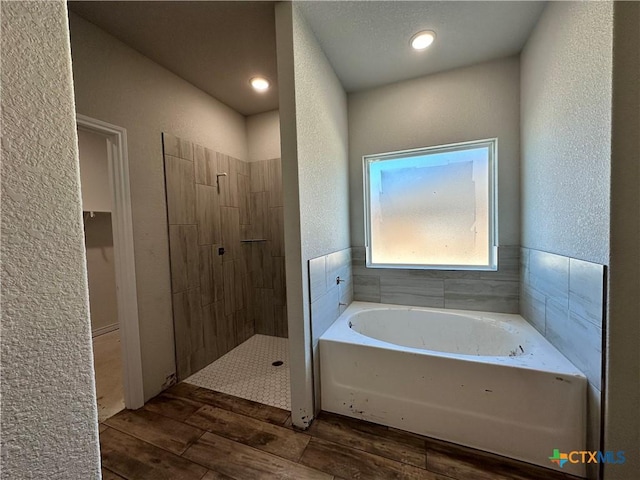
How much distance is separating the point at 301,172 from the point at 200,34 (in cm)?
121

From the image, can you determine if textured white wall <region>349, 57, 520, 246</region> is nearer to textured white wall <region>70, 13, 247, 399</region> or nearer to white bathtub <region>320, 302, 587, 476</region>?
white bathtub <region>320, 302, 587, 476</region>

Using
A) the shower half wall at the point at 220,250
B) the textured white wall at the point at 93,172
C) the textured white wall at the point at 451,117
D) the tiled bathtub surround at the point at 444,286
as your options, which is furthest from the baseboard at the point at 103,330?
the textured white wall at the point at 451,117

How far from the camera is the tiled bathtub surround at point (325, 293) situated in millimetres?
1702

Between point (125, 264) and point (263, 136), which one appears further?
point (263, 136)

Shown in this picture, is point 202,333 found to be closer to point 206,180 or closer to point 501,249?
point 206,180

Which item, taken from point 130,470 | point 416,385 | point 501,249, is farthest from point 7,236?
point 501,249

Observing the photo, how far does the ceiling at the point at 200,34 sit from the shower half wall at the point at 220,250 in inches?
23.1

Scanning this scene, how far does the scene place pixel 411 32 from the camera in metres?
1.73

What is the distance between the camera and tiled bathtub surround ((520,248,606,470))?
119 cm

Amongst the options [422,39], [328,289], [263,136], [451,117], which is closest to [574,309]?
[328,289]

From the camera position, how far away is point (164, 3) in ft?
4.89

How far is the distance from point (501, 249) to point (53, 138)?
258 cm

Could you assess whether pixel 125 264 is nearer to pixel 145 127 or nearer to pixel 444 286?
pixel 145 127

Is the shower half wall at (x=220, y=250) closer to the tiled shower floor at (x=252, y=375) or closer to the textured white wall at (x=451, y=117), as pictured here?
the tiled shower floor at (x=252, y=375)
